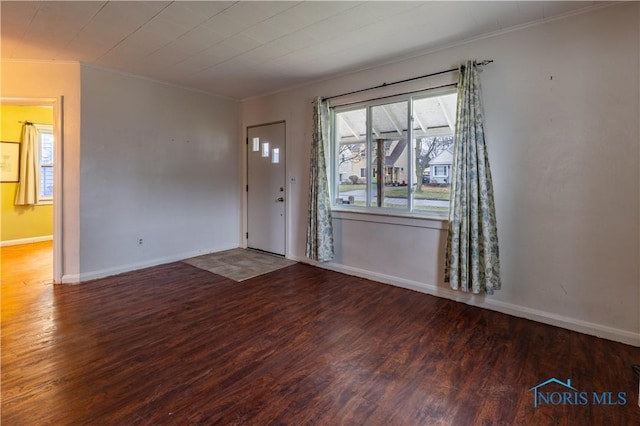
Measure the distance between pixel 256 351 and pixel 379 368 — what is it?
0.89 m

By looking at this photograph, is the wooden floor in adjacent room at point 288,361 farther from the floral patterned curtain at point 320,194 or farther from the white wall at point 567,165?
the floral patterned curtain at point 320,194

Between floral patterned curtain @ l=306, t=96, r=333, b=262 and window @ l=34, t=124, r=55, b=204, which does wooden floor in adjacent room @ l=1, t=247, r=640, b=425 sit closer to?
floral patterned curtain @ l=306, t=96, r=333, b=262

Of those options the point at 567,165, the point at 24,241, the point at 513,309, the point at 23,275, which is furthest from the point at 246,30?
the point at 24,241

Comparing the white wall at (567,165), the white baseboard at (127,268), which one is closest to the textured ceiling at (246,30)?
the white wall at (567,165)

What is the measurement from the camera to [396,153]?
380cm

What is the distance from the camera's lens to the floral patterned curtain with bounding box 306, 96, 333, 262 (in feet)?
13.9

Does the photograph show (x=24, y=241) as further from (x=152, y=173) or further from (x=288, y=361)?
(x=288, y=361)

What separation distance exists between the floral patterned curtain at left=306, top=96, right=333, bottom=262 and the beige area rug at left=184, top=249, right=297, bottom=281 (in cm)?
71

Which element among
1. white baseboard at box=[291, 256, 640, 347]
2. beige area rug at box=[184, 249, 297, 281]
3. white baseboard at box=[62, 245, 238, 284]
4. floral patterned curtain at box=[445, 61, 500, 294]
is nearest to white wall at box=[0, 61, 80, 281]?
white baseboard at box=[62, 245, 238, 284]

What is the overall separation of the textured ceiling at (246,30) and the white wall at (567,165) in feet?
0.93

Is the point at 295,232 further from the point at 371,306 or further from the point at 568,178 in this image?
the point at 568,178

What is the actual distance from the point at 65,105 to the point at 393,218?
161 inches

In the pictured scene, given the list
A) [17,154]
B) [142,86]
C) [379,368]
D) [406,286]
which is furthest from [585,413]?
[17,154]

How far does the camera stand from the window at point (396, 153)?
3438 millimetres
